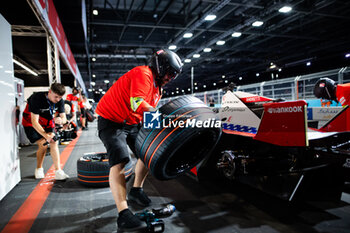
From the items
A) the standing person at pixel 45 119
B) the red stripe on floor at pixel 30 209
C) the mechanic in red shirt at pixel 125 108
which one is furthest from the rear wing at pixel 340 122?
the standing person at pixel 45 119

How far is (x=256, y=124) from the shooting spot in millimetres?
2447

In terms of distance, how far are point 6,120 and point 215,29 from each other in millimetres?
11558

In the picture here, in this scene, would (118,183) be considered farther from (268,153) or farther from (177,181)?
(268,153)

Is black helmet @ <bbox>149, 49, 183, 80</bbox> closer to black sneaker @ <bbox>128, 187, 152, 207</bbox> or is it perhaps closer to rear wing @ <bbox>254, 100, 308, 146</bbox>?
rear wing @ <bbox>254, 100, 308, 146</bbox>

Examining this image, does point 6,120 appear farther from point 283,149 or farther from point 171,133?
point 283,149

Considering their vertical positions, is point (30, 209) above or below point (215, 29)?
below

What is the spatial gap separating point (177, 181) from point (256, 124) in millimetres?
1443

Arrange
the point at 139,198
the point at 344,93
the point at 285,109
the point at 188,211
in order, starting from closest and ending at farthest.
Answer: the point at 285,109 → the point at 188,211 → the point at 139,198 → the point at 344,93

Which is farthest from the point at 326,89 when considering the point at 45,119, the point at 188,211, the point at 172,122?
the point at 45,119

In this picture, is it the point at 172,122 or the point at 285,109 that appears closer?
the point at 172,122

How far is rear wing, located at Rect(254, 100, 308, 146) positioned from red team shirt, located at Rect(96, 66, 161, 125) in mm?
1144

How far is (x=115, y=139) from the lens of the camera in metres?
1.92

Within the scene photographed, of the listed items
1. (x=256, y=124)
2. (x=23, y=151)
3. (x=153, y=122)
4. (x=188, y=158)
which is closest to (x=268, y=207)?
(x=256, y=124)

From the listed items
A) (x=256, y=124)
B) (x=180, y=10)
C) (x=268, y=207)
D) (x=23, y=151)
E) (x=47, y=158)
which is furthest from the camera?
(x=180, y=10)
